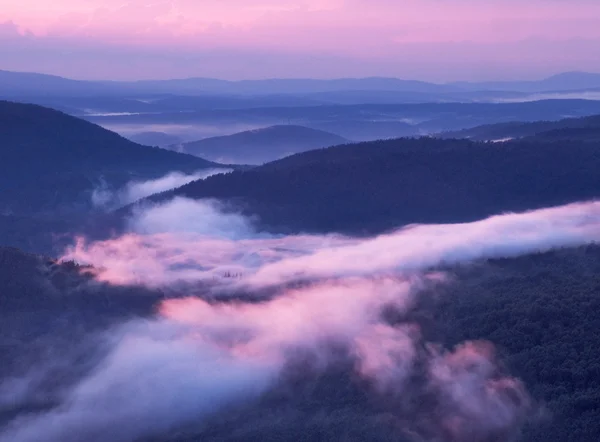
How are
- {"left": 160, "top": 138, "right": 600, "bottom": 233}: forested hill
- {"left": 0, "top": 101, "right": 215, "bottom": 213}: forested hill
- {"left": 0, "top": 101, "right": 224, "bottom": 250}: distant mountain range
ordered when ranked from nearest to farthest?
1. {"left": 160, "top": 138, "right": 600, "bottom": 233}: forested hill
2. {"left": 0, "top": 101, "right": 224, "bottom": 250}: distant mountain range
3. {"left": 0, "top": 101, "right": 215, "bottom": 213}: forested hill

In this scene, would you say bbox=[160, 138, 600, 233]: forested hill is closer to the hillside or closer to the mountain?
the mountain

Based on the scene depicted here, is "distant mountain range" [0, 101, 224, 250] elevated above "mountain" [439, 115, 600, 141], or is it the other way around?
"mountain" [439, 115, 600, 141]

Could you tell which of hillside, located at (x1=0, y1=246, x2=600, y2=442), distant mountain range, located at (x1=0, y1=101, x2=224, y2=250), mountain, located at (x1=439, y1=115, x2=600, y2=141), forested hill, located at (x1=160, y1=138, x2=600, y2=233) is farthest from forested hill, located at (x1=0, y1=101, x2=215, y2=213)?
hillside, located at (x1=0, y1=246, x2=600, y2=442)

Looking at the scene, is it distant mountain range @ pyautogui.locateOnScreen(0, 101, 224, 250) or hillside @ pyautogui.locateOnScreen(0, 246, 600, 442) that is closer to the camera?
hillside @ pyautogui.locateOnScreen(0, 246, 600, 442)

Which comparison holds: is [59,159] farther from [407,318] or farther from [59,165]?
[407,318]

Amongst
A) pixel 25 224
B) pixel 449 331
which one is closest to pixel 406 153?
pixel 25 224

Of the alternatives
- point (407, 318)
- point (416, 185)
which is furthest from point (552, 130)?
point (407, 318)
